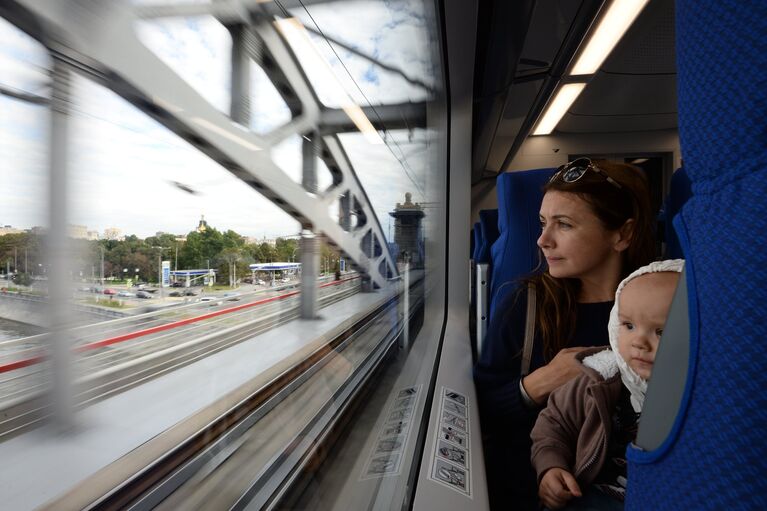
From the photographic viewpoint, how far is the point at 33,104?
1.13ft

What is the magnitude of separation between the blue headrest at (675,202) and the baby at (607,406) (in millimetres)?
251

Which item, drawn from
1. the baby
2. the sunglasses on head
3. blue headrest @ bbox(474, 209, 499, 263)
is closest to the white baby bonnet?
the baby

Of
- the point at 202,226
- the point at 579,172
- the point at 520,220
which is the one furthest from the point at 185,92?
the point at 520,220

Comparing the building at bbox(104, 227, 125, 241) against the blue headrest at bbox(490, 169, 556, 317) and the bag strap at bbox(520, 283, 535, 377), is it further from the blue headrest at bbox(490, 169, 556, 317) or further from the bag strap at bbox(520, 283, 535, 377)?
the blue headrest at bbox(490, 169, 556, 317)

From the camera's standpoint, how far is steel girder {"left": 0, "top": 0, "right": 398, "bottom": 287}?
1.18ft

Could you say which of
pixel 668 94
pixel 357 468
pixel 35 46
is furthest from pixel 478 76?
pixel 35 46

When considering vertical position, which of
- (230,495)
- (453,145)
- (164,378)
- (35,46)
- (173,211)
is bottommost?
(230,495)

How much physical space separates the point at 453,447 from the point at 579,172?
0.62 metres

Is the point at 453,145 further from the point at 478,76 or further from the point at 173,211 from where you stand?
the point at 173,211

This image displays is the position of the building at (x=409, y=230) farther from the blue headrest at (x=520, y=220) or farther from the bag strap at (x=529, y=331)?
the bag strap at (x=529, y=331)

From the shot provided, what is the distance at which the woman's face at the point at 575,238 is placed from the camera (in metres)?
0.78

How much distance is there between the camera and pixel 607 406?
640 millimetres

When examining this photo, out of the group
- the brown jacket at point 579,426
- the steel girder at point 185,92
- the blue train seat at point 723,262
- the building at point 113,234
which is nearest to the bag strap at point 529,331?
the brown jacket at point 579,426

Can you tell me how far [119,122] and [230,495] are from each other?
459mm
